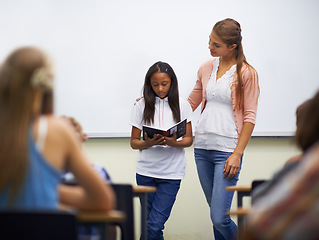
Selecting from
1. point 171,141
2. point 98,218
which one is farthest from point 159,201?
point 98,218

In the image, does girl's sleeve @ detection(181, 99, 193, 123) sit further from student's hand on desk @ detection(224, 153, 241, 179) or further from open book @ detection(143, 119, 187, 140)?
student's hand on desk @ detection(224, 153, 241, 179)

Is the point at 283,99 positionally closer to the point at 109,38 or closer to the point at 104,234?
the point at 109,38

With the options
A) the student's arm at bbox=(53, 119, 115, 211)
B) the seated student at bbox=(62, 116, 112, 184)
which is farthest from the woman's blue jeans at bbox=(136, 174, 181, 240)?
the student's arm at bbox=(53, 119, 115, 211)

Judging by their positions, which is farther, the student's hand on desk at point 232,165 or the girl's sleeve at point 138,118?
the girl's sleeve at point 138,118

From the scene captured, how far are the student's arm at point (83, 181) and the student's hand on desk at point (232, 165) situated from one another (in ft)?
5.09

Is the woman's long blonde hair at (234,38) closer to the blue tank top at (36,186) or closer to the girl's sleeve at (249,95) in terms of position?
the girl's sleeve at (249,95)

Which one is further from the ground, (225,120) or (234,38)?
(234,38)

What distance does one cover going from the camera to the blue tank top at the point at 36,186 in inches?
58.8

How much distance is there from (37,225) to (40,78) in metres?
0.47

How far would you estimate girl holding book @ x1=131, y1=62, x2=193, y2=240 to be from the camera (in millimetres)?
3209

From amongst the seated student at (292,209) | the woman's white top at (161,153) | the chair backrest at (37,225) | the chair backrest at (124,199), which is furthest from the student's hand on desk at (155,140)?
the seated student at (292,209)

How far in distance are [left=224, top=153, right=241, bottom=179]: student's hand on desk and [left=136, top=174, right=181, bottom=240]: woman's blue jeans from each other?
380 millimetres

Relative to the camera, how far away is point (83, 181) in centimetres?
157

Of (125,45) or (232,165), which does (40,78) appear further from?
(125,45)
